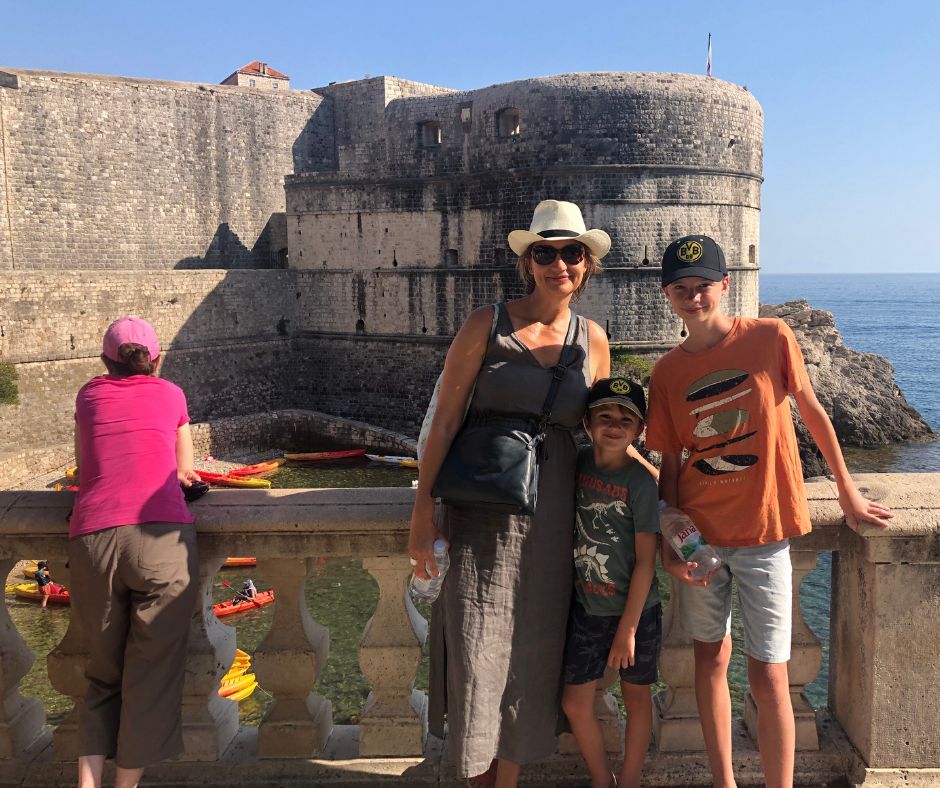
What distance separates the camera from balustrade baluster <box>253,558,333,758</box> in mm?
2492

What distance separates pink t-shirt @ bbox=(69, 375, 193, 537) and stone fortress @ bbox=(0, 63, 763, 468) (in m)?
14.3

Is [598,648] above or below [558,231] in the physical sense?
below

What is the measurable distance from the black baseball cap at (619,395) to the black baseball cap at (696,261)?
324mm

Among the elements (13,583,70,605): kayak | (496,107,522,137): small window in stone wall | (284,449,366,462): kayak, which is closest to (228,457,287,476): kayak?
(284,449,366,462): kayak

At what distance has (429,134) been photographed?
19641mm

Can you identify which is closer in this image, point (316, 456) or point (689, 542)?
point (689, 542)

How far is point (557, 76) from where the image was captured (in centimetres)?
1683

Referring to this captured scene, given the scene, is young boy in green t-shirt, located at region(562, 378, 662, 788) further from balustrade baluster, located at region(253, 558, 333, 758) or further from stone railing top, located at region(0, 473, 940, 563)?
balustrade baluster, located at region(253, 558, 333, 758)

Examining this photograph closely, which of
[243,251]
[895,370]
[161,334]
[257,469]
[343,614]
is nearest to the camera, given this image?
[343,614]

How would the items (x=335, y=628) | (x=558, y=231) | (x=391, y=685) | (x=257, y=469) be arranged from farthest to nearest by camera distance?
(x=257, y=469) → (x=335, y=628) → (x=391, y=685) → (x=558, y=231)

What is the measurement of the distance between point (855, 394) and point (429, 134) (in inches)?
528

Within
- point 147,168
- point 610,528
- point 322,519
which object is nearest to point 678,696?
point 610,528

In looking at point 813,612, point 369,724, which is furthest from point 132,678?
point 813,612

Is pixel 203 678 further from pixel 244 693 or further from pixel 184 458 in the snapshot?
pixel 244 693
